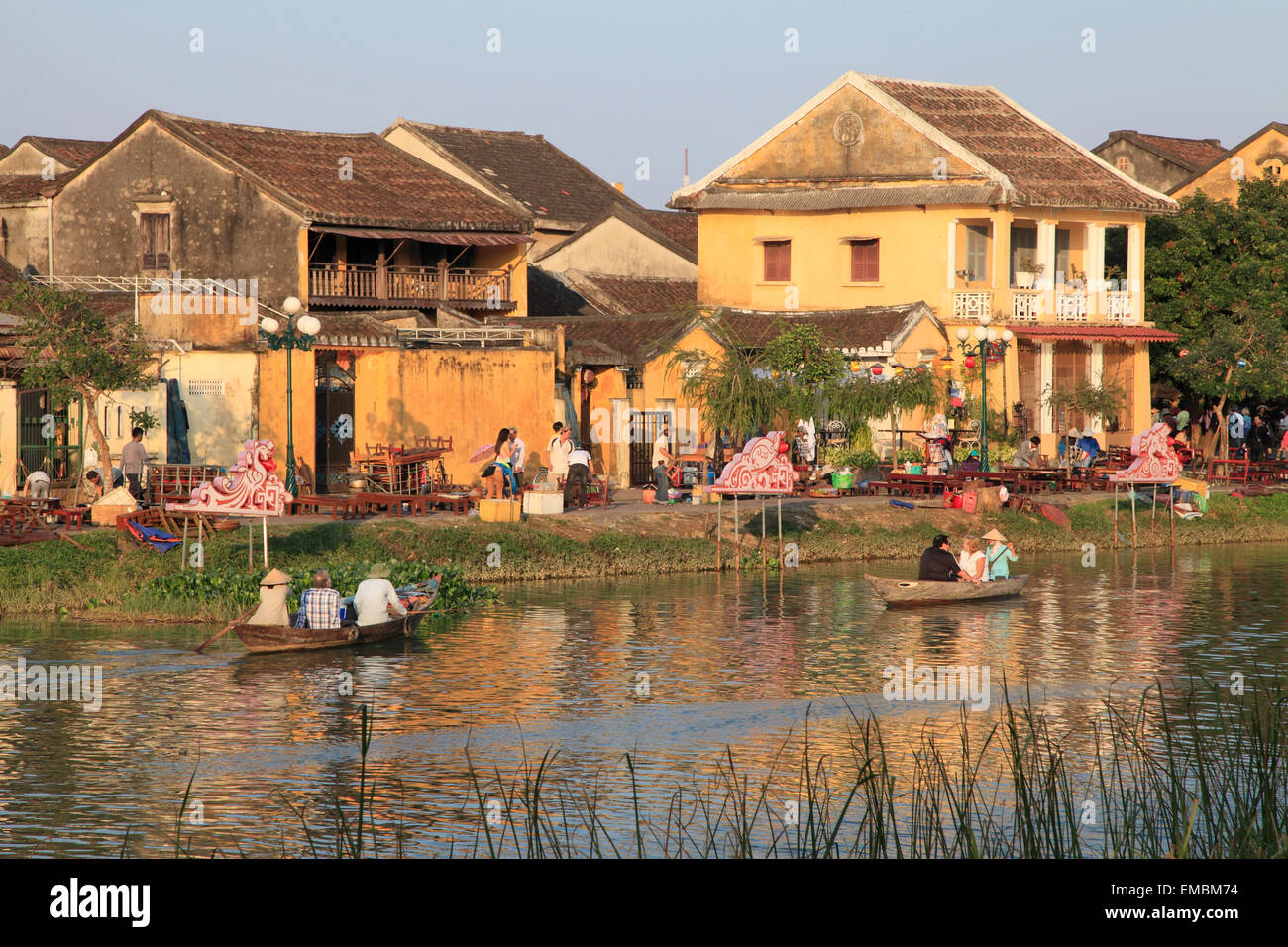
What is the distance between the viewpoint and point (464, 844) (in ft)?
38.3

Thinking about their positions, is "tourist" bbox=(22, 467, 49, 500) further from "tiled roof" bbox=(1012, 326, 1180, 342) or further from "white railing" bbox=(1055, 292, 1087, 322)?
"white railing" bbox=(1055, 292, 1087, 322)

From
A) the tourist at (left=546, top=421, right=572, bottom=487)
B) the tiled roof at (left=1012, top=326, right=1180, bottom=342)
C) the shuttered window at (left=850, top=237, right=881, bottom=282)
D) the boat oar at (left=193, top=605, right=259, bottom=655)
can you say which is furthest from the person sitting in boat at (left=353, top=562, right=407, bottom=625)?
the shuttered window at (left=850, top=237, right=881, bottom=282)

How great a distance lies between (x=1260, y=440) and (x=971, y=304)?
9.20m

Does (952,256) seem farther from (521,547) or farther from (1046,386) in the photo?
(521,547)

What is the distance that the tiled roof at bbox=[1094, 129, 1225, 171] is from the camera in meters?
52.9

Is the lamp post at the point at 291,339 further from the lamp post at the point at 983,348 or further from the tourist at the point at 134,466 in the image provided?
the lamp post at the point at 983,348

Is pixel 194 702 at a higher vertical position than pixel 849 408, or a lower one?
lower

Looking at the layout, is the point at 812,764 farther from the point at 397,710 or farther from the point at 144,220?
A: the point at 144,220

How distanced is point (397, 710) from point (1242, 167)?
37.6 m

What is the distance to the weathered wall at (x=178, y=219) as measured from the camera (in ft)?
117

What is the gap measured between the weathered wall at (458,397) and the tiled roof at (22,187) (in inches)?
500

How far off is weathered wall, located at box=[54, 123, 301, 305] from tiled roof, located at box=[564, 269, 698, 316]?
1023 cm

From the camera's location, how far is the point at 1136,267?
42.1 metres
